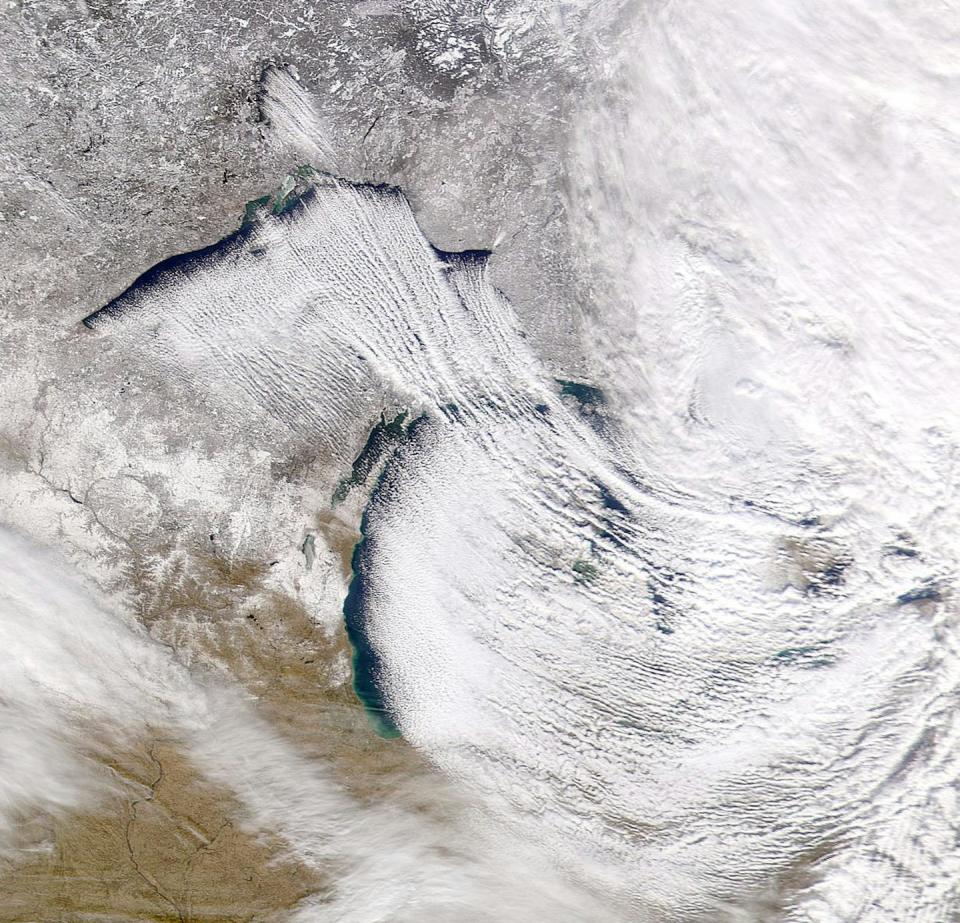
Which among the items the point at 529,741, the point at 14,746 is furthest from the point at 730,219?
the point at 14,746

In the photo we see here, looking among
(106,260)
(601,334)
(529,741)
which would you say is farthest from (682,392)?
(106,260)

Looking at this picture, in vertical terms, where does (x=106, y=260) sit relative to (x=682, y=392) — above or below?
below

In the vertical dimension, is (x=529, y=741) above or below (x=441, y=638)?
below

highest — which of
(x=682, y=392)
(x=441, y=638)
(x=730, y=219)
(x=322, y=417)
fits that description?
(x=730, y=219)

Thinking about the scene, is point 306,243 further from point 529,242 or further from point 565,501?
point 565,501

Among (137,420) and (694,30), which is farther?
(137,420)

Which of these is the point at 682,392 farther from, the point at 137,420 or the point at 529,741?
the point at 137,420

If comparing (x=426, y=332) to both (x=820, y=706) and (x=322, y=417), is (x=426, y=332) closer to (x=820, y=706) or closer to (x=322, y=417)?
(x=322, y=417)

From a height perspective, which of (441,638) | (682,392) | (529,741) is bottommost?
(529,741)

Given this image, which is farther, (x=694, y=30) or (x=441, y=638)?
(x=441, y=638)
